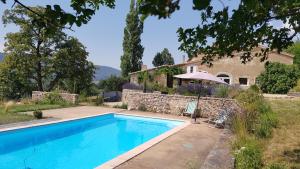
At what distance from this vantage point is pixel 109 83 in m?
37.6

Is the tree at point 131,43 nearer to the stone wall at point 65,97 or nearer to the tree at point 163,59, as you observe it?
the tree at point 163,59

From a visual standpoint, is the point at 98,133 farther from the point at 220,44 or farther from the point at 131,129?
the point at 220,44

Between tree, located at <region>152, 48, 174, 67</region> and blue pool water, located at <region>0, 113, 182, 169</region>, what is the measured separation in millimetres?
39211

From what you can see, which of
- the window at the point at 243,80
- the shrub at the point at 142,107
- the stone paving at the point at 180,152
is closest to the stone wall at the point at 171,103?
the shrub at the point at 142,107

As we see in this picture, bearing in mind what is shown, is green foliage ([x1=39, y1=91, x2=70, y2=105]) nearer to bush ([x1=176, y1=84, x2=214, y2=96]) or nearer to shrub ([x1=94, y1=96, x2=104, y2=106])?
shrub ([x1=94, y1=96, x2=104, y2=106])

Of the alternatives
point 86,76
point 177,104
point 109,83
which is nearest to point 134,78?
point 109,83

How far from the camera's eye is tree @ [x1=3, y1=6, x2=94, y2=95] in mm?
27362

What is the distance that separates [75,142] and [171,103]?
26.9ft

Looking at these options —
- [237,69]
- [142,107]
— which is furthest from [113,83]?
[142,107]

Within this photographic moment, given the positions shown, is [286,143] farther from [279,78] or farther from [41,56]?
[41,56]

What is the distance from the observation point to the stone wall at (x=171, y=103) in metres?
17.9

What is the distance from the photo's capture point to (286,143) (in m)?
9.02

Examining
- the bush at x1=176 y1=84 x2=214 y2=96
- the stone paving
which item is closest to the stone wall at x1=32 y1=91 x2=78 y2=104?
the bush at x1=176 y1=84 x2=214 y2=96

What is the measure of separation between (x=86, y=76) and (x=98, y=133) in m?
16.9
